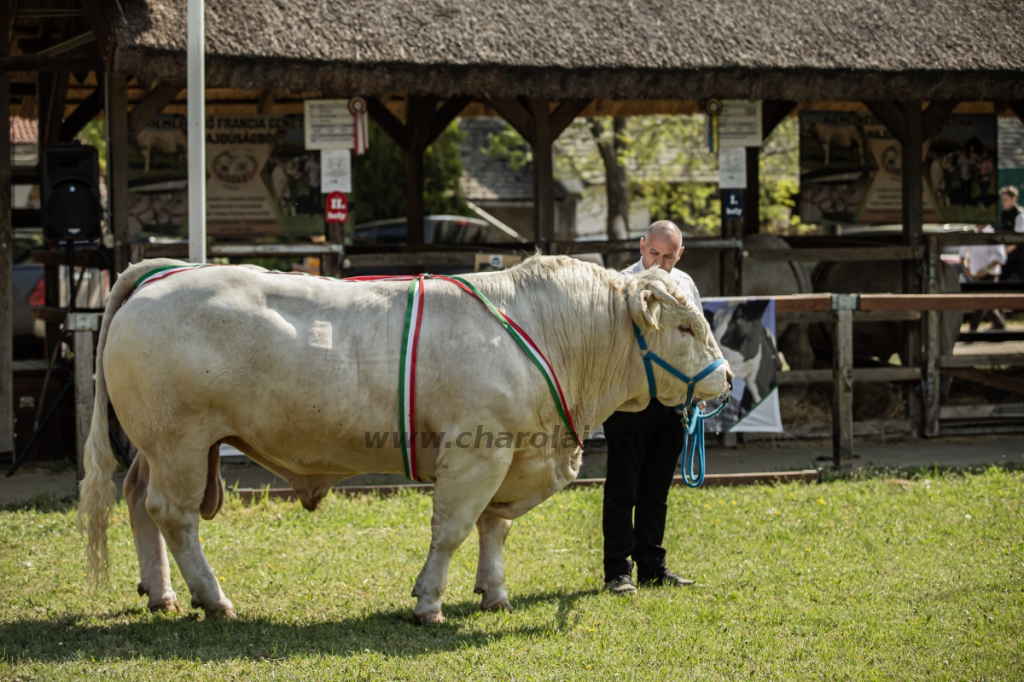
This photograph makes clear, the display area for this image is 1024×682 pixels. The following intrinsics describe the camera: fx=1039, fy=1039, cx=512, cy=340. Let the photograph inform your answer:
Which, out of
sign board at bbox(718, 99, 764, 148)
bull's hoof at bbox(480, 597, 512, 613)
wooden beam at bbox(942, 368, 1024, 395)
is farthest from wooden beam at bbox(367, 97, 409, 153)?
bull's hoof at bbox(480, 597, 512, 613)

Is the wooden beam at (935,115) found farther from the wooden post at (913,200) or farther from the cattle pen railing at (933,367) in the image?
the cattle pen railing at (933,367)

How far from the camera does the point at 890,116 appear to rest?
10.4 m

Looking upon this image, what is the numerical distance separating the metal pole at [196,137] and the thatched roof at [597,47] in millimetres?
585

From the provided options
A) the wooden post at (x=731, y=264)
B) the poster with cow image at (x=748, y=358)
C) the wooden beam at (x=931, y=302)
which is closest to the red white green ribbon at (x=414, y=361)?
the poster with cow image at (x=748, y=358)

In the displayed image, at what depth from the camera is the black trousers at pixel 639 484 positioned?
5.49m

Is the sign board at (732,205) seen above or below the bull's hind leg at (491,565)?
above

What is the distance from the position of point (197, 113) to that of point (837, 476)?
5.46 meters

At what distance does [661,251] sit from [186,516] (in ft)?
8.80

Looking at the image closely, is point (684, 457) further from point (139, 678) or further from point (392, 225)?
point (392, 225)

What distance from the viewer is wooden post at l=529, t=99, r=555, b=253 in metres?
9.66

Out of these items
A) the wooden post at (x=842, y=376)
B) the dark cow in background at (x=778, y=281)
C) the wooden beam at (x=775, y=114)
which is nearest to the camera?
the wooden post at (x=842, y=376)

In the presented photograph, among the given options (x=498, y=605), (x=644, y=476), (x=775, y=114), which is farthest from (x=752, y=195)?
(x=498, y=605)

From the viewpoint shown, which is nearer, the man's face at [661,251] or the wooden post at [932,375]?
the man's face at [661,251]

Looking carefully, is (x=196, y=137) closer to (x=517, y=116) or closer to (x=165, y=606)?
(x=517, y=116)
